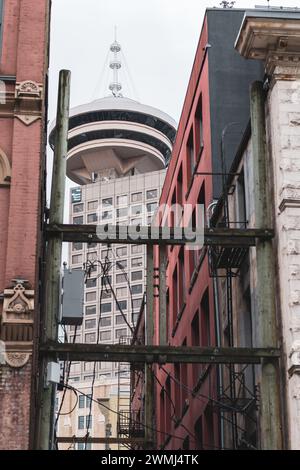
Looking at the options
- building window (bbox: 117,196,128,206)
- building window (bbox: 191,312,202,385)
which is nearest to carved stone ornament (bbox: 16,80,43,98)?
building window (bbox: 191,312,202,385)

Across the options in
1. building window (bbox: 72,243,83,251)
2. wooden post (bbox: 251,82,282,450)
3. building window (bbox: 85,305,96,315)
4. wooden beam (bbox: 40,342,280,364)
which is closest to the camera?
wooden post (bbox: 251,82,282,450)

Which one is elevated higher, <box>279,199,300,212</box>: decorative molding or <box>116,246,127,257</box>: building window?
<box>116,246,127,257</box>: building window

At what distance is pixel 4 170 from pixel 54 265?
2.41 metres

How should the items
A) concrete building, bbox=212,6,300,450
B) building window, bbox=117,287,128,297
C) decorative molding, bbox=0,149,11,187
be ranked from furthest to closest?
building window, bbox=117,287,128,297 → decorative molding, bbox=0,149,11,187 → concrete building, bbox=212,6,300,450

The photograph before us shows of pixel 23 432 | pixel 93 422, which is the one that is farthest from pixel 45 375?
pixel 93 422

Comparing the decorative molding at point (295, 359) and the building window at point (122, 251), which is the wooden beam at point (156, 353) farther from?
the building window at point (122, 251)

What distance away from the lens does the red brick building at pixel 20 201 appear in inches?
711

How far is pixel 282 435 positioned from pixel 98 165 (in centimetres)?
14862

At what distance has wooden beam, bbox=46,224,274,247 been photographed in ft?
68.9

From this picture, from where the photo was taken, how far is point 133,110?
163 meters

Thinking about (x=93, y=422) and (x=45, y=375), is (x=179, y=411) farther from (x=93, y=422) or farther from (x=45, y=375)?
(x=93, y=422)

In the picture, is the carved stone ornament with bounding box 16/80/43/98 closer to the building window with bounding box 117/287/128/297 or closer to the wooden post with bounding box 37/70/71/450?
the wooden post with bounding box 37/70/71/450

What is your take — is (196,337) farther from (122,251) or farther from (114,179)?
(114,179)

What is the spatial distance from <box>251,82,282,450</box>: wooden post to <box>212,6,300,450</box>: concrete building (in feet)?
0.07
